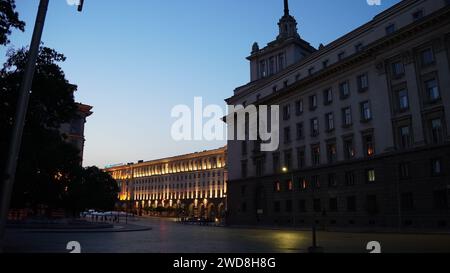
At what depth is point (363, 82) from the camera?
45.2m

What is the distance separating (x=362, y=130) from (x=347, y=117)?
11.3 ft

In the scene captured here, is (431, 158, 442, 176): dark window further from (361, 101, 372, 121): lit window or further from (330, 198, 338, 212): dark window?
(330, 198, 338, 212): dark window

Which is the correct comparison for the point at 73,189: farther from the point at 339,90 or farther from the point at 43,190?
the point at 339,90

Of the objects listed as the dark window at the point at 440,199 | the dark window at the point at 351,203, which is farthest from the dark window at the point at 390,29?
the dark window at the point at 351,203

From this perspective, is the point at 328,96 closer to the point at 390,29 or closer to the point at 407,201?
the point at 390,29

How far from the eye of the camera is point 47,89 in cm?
1747

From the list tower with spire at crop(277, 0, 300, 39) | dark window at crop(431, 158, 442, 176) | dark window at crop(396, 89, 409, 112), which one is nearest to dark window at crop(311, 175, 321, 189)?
dark window at crop(396, 89, 409, 112)

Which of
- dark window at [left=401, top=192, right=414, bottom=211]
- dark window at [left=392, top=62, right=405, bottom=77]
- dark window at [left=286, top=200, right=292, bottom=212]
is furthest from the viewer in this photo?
dark window at [left=286, top=200, right=292, bottom=212]

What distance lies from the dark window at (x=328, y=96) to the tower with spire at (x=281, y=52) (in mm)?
9392

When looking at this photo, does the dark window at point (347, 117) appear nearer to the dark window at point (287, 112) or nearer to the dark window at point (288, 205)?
the dark window at point (287, 112)

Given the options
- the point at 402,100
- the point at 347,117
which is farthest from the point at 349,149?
the point at 402,100

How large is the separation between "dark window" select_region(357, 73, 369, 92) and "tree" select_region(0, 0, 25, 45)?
3823 cm

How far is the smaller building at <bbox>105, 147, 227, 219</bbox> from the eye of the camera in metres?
117
